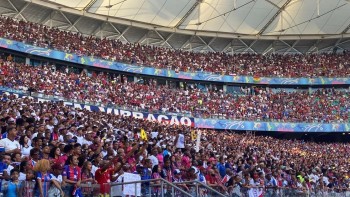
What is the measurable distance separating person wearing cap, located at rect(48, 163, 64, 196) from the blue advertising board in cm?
2576

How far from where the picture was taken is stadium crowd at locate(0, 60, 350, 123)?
30.5m

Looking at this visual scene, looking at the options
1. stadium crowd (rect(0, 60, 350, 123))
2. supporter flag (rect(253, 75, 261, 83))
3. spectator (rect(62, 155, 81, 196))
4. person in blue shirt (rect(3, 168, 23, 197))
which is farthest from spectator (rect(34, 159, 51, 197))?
supporter flag (rect(253, 75, 261, 83))

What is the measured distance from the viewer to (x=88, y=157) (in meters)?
11.8

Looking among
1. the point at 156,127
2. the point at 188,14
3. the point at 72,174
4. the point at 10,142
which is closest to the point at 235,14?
the point at 188,14

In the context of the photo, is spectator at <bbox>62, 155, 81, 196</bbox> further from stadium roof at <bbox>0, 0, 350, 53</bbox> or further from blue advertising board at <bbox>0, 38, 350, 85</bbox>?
stadium roof at <bbox>0, 0, 350, 53</bbox>

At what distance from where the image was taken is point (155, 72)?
4184cm

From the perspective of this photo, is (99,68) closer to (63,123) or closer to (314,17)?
(314,17)

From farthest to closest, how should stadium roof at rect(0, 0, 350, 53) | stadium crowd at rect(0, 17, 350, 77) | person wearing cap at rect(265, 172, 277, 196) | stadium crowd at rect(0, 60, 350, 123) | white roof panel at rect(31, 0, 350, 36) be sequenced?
1. white roof panel at rect(31, 0, 350, 36)
2. stadium roof at rect(0, 0, 350, 53)
3. stadium crowd at rect(0, 17, 350, 77)
4. stadium crowd at rect(0, 60, 350, 123)
5. person wearing cap at rect(265, 172, 277, 196)

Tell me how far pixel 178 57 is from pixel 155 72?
371 cm

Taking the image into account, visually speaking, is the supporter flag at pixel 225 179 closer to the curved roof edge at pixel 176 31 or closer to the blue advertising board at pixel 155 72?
the blue advertising board at pixel 155 72

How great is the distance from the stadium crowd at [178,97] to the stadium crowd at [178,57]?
1810mm

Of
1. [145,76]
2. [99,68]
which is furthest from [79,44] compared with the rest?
[145,76]

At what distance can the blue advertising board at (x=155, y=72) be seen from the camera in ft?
115

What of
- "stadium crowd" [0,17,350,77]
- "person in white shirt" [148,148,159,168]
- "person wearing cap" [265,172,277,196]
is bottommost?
"person wearing cap" [265,172,277,196]
